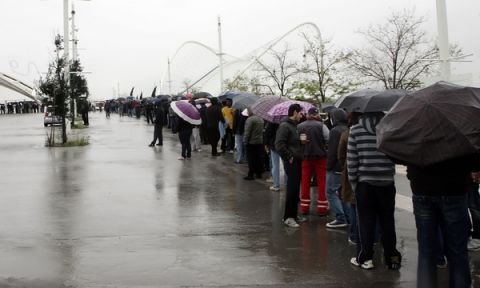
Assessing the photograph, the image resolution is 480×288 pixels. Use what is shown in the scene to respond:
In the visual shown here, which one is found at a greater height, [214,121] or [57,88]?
[57,88]

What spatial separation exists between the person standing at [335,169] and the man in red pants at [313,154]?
1.87 feet

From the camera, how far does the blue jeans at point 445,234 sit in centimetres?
471

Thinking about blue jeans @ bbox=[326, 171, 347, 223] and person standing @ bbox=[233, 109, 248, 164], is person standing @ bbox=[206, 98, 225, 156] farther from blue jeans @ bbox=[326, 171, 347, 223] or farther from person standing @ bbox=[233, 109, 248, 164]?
blue jeans @ bbox=[326, 171, 347, 223]

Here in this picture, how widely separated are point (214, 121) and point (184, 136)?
1527 mm

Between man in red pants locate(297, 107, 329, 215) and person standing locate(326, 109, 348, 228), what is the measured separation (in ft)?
1.87

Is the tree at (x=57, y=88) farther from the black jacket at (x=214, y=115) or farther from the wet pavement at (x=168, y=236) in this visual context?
the wet pavement at (x=168, y=236)

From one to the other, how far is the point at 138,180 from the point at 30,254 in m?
6.09

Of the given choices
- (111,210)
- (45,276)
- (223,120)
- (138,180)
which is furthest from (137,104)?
(45,276)

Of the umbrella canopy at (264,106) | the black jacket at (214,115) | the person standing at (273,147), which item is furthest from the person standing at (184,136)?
the umbrella canopy at (264,106)

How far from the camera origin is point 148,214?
9.11 meters

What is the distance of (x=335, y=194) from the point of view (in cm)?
827

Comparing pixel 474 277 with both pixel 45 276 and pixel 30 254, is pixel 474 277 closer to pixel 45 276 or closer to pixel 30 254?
pixel 45 276

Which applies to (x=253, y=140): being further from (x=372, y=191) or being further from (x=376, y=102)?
(x=372, y=191)

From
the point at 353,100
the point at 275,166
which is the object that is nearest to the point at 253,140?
the point at 275,166
